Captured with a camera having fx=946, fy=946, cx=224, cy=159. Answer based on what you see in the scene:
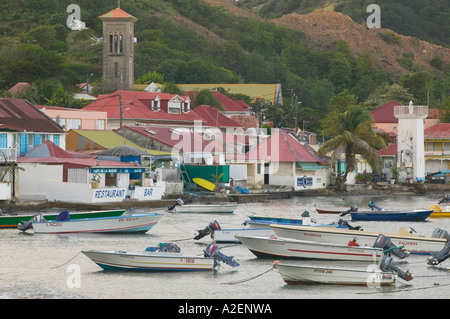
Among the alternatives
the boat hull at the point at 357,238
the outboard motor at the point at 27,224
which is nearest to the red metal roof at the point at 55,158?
the outboard motor at the point at 27,224

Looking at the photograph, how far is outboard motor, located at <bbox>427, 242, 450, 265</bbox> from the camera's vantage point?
123ft

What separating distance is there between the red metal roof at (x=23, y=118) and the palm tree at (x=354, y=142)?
25757 mm

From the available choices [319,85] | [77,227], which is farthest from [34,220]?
[319,85]

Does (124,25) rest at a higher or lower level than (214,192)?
higher

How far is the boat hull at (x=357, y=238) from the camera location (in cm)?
3950

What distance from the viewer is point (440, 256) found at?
123 feet

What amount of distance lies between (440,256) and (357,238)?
12.0ft

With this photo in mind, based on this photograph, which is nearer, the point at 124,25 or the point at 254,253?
the point at 254,253

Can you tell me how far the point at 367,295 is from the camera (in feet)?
104

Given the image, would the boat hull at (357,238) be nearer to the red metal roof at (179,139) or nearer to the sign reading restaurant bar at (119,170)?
the sign reading restaurant bar at (119,170)

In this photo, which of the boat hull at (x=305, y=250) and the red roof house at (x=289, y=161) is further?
the red roof house at (x=289, y=161)

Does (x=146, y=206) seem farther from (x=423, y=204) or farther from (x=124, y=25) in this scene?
(x=124, y=25)

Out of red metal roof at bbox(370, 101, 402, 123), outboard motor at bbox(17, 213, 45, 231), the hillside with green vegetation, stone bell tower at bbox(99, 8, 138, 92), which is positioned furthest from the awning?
stone bell tower at bbox(99, 8, 138, 92)
